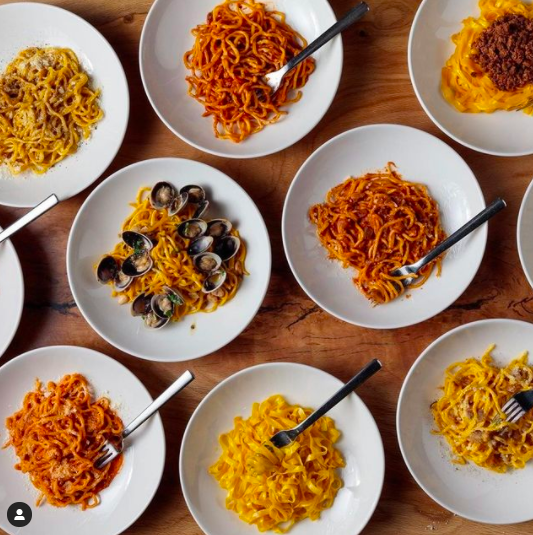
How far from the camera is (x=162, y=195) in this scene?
3.49 metres

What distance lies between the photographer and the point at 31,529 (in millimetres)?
3555

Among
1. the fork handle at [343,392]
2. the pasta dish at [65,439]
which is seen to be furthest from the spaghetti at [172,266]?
the fork handle at [343,392]

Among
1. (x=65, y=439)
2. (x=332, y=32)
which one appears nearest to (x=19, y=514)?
(x=65, y=439)

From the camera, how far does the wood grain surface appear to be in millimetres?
3543

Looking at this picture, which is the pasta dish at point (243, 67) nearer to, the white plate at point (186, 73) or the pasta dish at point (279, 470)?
the white plate at point (186, 73)

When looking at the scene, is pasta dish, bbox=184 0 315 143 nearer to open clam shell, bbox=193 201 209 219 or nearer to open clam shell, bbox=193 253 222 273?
open clam shell, bbox=193 201 209 219

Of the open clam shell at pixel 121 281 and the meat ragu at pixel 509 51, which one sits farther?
the open clam shell at pixel 121 281

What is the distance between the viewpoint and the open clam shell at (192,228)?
348cm

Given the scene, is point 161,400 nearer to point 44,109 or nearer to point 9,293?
point 9,293

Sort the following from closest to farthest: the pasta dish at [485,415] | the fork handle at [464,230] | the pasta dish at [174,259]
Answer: the fork handle at [464,230]
the pasta dish at [485,415]
the pasta dish at [174,259]

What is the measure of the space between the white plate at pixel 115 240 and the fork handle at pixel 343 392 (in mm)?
563

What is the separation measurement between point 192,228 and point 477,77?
1.65 meters

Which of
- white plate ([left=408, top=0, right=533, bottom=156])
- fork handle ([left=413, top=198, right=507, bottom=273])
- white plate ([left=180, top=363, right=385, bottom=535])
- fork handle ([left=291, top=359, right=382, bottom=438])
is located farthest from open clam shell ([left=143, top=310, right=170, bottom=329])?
white plate ([left=408, top=0, right=533, bottom=156])

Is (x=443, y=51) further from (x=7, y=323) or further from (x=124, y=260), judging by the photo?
(x=7, y=323)
